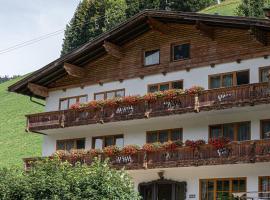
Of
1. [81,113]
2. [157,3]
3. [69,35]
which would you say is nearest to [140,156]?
[81,113]

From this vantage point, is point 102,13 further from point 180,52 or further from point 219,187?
point 219,187

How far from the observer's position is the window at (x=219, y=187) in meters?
30.1

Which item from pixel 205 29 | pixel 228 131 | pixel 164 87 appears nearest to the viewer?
pixel 228 131

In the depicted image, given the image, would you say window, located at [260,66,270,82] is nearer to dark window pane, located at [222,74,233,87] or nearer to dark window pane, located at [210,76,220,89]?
dark window pane, located at [222,74,233,87]

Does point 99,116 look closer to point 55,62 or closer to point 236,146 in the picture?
point 55,62

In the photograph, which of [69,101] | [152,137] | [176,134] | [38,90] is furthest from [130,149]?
[38,90]

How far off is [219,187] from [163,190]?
3199mm

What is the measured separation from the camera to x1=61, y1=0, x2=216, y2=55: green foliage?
296 feet

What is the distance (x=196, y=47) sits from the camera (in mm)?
33656

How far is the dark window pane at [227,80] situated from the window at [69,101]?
351 inches

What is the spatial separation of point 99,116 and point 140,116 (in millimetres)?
2758

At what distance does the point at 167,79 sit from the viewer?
3431 centimetres

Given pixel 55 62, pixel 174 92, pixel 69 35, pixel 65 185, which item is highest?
pixel 69 35

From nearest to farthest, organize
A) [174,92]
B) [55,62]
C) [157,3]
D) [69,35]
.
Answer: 1. [174,92]
2. [55,62]
3. [157,3]
4. [69,35]
